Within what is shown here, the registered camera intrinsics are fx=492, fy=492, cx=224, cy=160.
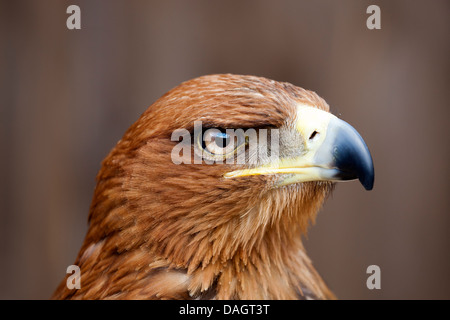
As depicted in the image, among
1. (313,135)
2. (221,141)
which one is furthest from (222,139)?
(313,135)

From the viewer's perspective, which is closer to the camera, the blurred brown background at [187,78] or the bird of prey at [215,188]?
the bird of prey at [215,188]

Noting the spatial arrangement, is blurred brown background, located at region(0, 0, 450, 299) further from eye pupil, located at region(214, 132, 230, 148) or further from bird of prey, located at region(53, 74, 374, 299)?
eye pupil, located at region(214, 132, 230, 148)

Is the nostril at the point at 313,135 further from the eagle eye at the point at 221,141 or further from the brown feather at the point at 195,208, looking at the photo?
the eagle eye at the point at 221,141

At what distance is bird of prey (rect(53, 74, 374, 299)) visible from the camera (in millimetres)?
1710

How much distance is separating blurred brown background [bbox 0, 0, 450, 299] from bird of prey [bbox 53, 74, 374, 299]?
1.58 metres

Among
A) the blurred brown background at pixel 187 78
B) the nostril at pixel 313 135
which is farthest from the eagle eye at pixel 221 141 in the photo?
the blurred brown background at pixel 187 78

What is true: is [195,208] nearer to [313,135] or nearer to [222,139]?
[222,139]

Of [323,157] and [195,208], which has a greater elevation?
[323,157]

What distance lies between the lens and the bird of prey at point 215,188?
1710 millimetres

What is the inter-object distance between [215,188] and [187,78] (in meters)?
1.84

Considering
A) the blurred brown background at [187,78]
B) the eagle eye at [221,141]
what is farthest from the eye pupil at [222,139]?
the blurred brown background at [187,78]

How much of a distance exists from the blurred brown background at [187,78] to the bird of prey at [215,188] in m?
1.58

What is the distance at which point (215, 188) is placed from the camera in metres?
1.75

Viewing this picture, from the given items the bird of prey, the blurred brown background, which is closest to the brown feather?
the bird of prey
